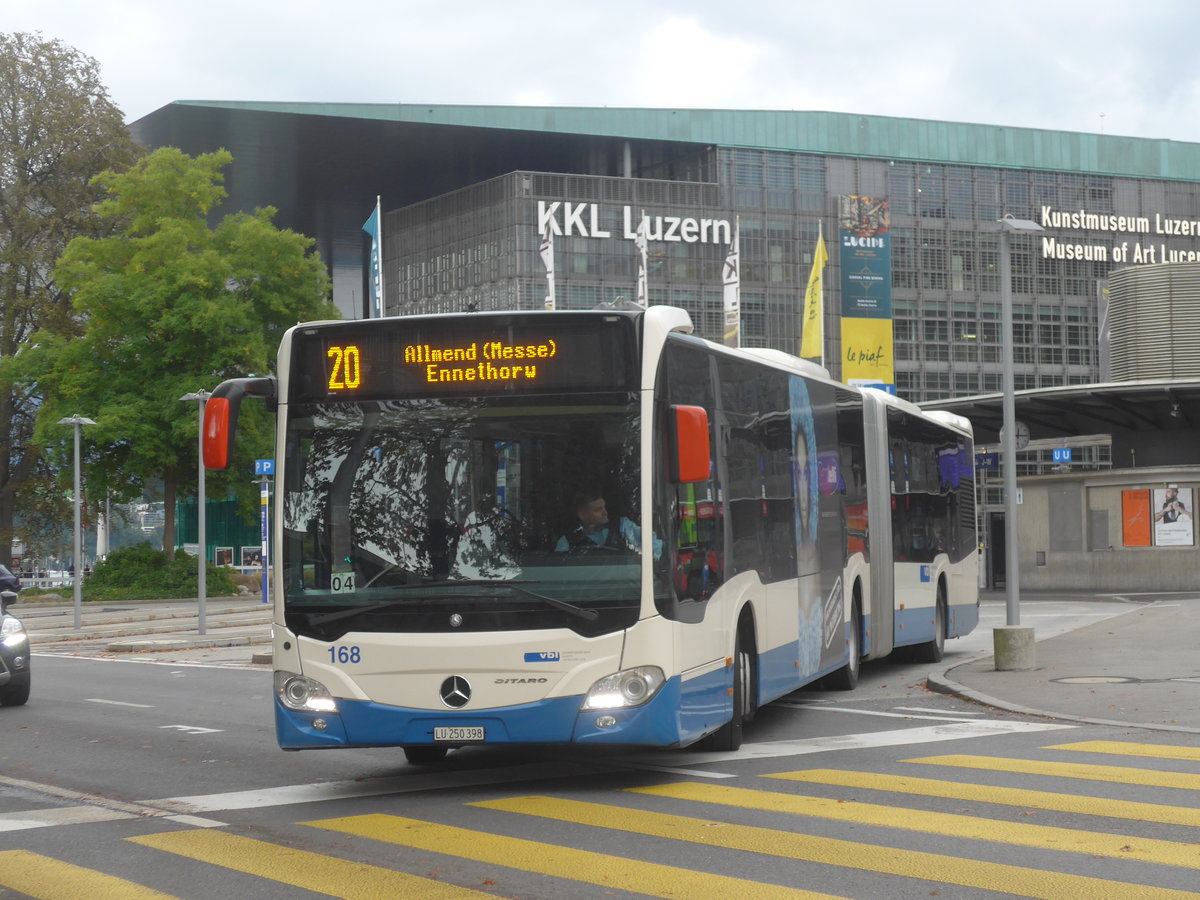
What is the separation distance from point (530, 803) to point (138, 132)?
74.4 metres

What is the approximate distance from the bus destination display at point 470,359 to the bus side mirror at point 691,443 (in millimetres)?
503

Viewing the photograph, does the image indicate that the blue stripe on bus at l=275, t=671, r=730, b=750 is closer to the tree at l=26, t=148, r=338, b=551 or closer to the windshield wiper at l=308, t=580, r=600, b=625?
the windshield wiper at l=308, t=580, r=600, b=625

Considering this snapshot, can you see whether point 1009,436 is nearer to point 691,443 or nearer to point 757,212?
point 691,443

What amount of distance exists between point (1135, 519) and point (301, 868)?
3490cm

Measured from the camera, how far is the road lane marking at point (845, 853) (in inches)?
282

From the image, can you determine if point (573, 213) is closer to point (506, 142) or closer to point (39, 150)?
point (506, 142)

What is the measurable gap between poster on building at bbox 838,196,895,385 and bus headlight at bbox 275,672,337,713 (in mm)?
72013

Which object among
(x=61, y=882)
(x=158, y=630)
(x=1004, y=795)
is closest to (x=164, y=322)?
(x=158, y=630)

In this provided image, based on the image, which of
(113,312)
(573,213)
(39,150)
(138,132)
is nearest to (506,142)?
(573,213)

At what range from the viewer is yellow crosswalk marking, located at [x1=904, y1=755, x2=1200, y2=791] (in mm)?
10219

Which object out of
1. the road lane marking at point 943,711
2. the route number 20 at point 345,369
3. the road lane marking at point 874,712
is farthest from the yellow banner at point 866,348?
the route number 20 at point 345,369

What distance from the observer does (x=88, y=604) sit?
1969 inches

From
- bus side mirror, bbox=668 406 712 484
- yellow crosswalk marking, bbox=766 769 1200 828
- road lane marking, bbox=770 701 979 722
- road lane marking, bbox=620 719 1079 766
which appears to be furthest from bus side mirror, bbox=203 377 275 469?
road lane marking, bbox=770 701 979 722

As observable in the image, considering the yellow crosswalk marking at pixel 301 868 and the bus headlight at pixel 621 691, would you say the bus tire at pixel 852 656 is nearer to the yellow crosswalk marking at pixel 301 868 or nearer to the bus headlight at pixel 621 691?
the bus headlight at pixel 621 691
